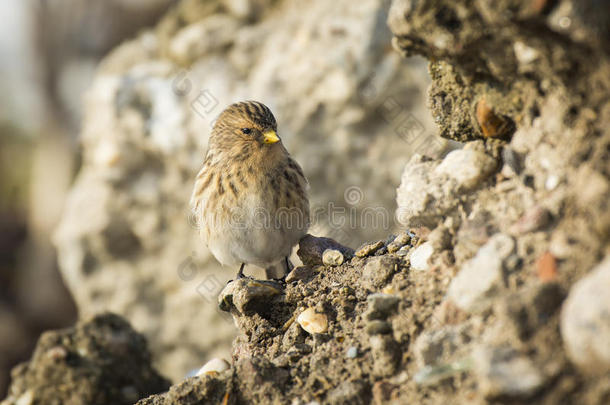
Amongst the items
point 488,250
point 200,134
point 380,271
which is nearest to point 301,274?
point 380,271

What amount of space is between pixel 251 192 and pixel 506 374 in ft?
8.44

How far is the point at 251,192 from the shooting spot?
425 cm

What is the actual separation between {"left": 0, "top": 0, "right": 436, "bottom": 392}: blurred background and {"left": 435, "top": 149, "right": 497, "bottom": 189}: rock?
3737 millimetres

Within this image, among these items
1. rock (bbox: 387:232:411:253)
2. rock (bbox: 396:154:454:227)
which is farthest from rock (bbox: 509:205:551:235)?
rock (bbox: 387:232:411:253)

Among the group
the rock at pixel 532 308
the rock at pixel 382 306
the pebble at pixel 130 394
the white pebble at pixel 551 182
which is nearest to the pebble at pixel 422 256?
the rock at pixel 382 306

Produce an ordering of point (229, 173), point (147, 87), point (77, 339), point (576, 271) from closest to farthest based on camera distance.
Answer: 1. point (576, 271)
2. point (77, 339)
3. point (229, 173)
4. point (147, 87)

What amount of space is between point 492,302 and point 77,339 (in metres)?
2.67

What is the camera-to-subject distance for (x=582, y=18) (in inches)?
73.8

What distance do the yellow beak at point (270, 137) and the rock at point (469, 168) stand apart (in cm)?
175

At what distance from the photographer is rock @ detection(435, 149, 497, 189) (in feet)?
8.34

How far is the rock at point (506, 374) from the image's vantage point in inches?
73.8

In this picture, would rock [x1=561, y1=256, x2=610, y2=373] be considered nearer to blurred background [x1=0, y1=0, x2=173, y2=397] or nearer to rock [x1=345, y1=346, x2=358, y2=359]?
rock [x1=345, y1=346, x2=358, y2=359]

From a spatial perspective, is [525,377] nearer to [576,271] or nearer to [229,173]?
[576,271]

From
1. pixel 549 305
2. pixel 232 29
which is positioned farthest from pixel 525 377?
pixel 232 29
